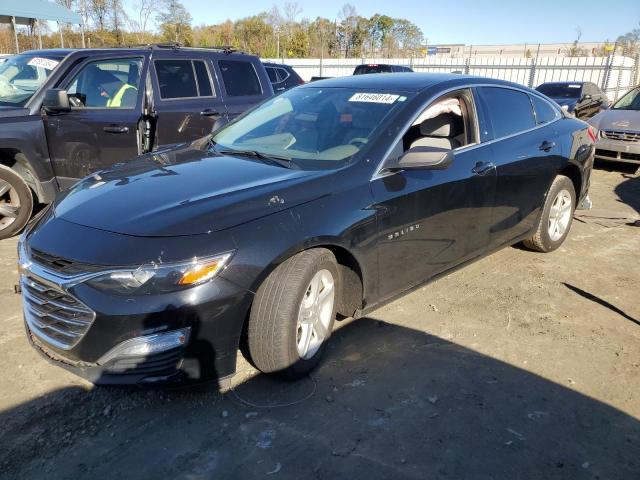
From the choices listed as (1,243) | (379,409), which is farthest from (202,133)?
(379,409)

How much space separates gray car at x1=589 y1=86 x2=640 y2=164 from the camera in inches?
366

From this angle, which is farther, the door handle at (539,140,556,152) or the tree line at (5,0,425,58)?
the tree line at (5,0,425,58)

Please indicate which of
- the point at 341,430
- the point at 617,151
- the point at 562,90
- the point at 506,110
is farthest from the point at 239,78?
the point at 562,90

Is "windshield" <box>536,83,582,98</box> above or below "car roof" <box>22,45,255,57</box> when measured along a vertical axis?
below

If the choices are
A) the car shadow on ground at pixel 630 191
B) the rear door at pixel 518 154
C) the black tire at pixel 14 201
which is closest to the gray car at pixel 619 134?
the car shadow on ground at pixel 630 191

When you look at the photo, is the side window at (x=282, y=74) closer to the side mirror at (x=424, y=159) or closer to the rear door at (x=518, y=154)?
the rear door at (x=518, y=154)

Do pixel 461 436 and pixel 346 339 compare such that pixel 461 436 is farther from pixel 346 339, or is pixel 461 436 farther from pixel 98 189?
pixel 98 189

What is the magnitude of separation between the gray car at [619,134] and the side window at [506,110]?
556 cm

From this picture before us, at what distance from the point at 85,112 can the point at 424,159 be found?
403 centimetres

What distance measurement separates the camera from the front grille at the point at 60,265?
255 cm

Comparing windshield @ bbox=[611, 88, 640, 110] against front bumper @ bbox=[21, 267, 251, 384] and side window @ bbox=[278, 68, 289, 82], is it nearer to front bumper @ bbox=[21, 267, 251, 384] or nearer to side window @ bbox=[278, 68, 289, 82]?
side window @ bbox=[278, 68, 289, 82]

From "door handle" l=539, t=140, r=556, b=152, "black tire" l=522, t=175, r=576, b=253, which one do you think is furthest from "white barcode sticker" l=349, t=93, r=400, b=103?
"black tire" l=522, t=175, r=576, b=253

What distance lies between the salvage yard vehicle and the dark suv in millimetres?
10372

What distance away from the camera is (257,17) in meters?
61.4
